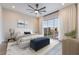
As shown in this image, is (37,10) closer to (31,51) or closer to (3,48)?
(31,51)

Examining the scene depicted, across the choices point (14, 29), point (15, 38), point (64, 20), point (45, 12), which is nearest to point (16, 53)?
point (15, 38)

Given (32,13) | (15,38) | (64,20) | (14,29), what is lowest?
(15,38)

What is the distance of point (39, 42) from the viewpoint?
179cm

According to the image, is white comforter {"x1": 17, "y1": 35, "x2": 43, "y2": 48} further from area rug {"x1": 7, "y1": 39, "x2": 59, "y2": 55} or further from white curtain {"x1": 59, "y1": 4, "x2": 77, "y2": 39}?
white curtain {"x1": 59, "y1": 4, "x2": 77, "y2": 39}

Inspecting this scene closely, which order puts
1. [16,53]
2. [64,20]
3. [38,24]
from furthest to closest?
[38,24] < [64,20] < [16,53]

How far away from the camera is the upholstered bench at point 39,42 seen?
176 centimetres

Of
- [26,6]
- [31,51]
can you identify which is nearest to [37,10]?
[26,6]

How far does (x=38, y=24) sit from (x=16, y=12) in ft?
1.57

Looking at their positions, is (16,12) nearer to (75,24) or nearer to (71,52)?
(75,24)

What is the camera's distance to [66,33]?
1.77m

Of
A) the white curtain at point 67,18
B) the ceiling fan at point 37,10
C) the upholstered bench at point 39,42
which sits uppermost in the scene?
the ceiling fan at point 37,10

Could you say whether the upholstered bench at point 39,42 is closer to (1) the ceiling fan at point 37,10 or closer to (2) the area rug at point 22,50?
(2) the area rug at point 22,50

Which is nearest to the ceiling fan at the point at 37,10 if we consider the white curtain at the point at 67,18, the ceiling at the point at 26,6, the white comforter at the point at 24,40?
the ceiling at the point at 26,6

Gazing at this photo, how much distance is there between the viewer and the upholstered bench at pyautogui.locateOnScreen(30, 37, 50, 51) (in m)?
1.76
